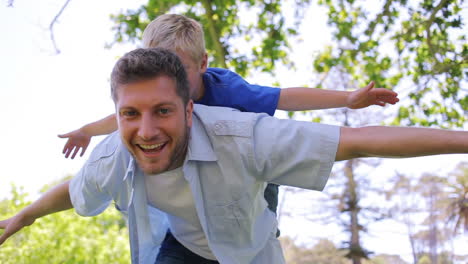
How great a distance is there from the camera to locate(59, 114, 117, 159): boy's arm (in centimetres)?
298

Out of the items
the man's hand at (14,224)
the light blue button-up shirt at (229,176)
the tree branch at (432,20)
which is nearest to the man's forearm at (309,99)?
the light blue button-up shirt at (229,176)

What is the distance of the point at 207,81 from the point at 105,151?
28.6 inches

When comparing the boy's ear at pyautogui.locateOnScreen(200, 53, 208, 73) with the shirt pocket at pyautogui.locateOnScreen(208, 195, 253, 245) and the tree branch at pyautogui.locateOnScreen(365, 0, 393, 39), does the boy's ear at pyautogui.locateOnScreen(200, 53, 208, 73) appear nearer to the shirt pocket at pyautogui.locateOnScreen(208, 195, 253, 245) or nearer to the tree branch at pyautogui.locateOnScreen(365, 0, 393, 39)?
the shirt pocket at pyautogui.locateOnScreen(208, 195, 253, 245)

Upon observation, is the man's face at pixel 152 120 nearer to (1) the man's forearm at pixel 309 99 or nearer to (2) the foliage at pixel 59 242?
(1) the man's forearm at pixel 309 99

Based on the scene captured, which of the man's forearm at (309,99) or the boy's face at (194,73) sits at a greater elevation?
the boy's face at (194,73)

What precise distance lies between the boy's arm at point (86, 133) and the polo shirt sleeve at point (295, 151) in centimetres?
114

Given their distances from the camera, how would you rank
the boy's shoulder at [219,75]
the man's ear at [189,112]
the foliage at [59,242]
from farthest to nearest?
the foliage at [59,242] < the boy's shoulder at [219,75] < the man's ear at [189,112]

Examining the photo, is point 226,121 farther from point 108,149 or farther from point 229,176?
point 108,149

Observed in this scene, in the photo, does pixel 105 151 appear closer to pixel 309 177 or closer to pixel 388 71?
pixel 309 177

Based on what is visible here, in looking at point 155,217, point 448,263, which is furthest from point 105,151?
point 448,263

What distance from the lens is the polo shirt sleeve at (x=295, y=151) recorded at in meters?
2.10

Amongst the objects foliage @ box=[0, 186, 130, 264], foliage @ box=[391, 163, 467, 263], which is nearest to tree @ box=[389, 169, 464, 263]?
foliage @ box=[391, 163, 467, 263]

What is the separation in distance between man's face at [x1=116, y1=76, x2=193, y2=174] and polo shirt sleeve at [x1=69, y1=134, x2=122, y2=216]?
0.28 metres

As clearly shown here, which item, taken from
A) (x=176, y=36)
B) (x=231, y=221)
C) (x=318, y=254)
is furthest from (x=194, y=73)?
(x=318, y=254)
